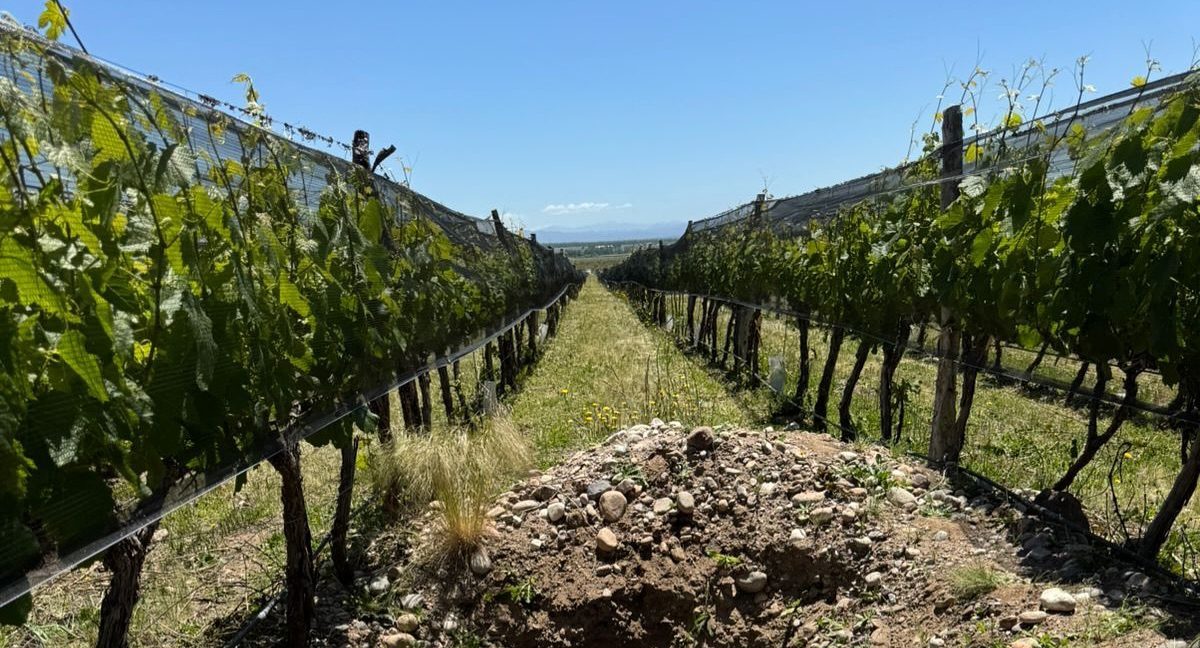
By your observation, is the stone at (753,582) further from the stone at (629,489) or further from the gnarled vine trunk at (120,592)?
the gnarled vine trunk at (120,592)

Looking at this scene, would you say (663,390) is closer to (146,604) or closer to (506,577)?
(506,577)

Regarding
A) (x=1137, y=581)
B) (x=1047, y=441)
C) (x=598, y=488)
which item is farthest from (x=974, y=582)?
(x=1047, y=441)

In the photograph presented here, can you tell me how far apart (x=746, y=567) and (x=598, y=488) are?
0.81 m

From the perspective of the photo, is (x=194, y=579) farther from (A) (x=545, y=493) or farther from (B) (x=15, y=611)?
(B) (x=15, y=611)

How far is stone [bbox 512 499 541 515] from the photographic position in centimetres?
367

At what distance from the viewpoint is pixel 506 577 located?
3.26 meters

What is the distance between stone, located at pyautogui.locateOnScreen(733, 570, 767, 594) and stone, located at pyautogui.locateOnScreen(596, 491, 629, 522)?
2.02ft

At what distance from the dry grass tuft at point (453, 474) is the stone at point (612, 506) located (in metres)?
0.55

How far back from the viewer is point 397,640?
2920 mm

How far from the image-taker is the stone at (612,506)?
3531 mm

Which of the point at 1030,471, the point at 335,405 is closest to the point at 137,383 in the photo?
the point at 335,405

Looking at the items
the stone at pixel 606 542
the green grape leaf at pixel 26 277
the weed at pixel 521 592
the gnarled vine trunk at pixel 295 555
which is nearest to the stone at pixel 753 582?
the stone at pixel 606 542

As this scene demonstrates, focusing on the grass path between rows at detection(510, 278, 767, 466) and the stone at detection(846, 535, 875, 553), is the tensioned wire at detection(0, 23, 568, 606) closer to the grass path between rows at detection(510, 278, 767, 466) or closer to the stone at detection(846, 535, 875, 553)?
the grass path between rows at detection(510, 278, 767, 466)

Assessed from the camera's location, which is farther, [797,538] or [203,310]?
[797,538]
